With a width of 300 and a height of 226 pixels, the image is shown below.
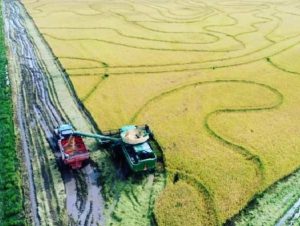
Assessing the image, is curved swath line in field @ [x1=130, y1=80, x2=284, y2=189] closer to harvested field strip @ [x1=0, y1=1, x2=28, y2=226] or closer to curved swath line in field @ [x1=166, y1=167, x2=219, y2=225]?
curved swath line in field @ [x1=166, y1=167, x2=219, y2=225]

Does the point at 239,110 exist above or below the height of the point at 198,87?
above

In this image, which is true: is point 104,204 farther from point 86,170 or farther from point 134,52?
point 134,52

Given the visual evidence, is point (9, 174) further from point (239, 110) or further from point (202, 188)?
point (239, 110)

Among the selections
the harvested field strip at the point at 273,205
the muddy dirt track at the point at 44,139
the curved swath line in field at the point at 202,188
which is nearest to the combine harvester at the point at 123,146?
the muddy dirt track at the point at 44,139

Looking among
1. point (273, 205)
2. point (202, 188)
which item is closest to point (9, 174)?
point (202, 188)

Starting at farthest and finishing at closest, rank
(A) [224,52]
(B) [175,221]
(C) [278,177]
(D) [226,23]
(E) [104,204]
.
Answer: (D) [226,23] < (A) [224,52] < (C) [278,177] < (E) [104,204] < (B) [175,221]

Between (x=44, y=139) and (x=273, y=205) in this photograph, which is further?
(x=44, y=139)

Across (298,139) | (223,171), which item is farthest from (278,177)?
(298,139)
